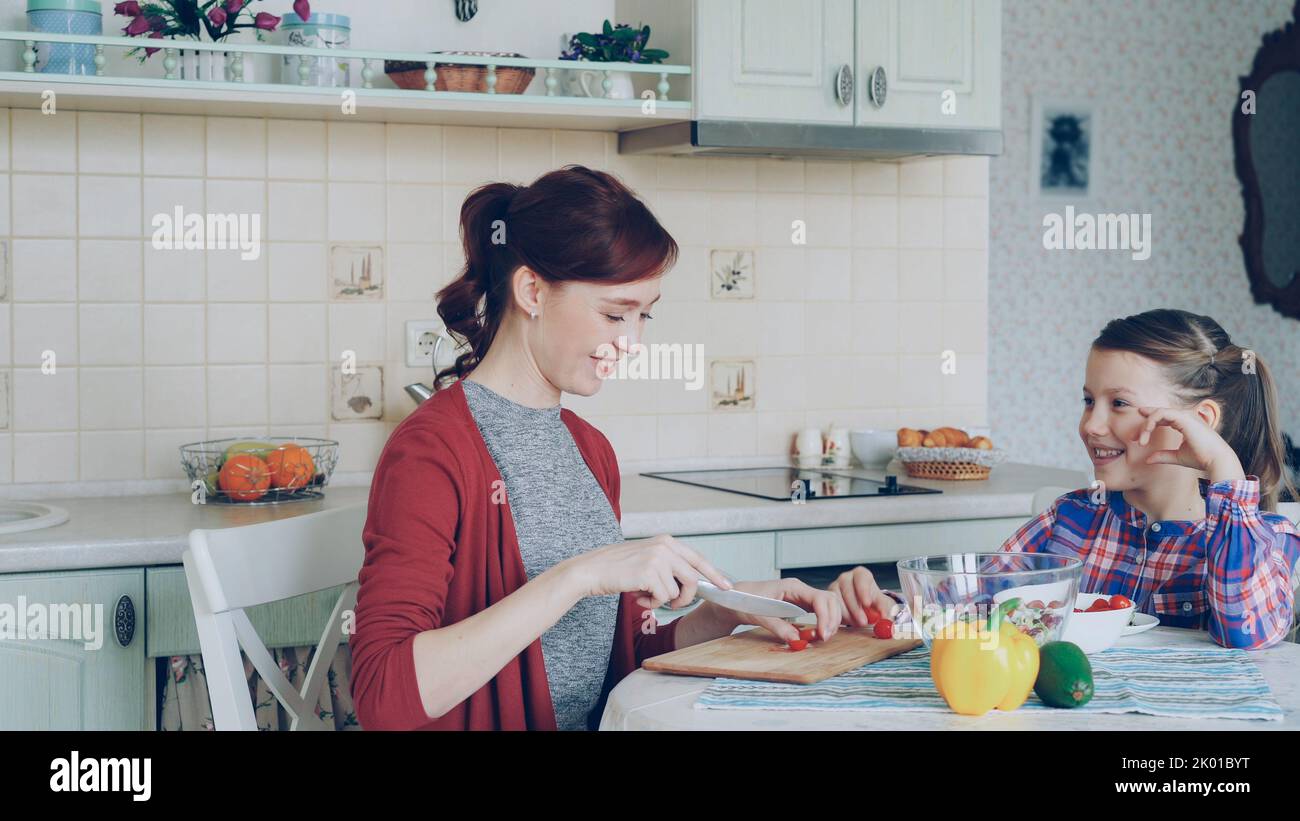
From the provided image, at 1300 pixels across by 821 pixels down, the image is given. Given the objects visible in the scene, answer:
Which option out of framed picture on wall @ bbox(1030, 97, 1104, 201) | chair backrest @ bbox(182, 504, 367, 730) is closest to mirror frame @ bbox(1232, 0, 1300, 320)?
framed picture on wall @ bbox(1030, 97, 1104, 201)

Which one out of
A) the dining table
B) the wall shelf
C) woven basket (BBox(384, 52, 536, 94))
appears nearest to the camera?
the dining table

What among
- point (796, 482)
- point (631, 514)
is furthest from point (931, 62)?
point (631, 514)

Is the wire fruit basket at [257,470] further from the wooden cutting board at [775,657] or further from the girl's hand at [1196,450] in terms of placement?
the girl's hand at [1196,450]

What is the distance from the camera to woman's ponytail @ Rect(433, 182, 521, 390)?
65.9 inches

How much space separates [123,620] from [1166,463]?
5.16 ft

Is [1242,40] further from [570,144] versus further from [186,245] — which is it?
[186,245]

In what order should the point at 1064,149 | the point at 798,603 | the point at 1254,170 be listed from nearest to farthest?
the point at 798,603 < the point at 1064,149 < the point at 1254,170

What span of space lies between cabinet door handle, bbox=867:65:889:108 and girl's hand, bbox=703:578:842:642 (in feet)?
4.95

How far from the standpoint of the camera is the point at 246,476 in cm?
252

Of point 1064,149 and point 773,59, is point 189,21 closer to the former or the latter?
point 773,59

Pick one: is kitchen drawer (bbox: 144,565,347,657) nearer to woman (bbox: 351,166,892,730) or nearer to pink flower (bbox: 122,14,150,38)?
woman (bbox: 351,166,892,730)

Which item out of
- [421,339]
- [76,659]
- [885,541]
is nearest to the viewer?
[76,659]

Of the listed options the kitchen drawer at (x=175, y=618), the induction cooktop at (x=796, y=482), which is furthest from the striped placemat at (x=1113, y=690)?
the induction cooktop at (x=796, y=482)

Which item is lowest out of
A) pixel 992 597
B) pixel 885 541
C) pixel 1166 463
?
pixel 885 541
